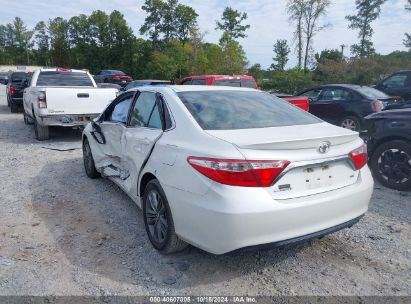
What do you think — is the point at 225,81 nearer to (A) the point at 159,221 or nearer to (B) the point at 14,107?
(A) the point at 159,221

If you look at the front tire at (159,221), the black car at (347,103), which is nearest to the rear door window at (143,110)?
the front tire at (159,221)

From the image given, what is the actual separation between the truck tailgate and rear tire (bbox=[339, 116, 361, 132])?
628 cm

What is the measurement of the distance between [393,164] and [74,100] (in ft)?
21.9

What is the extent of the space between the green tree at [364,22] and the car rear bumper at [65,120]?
44.7m

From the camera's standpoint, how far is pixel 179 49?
39938mm

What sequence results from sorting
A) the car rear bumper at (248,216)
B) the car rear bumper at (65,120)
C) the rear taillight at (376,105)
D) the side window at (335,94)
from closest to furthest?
the car rear bumper at (248,216)
the car rear bumper at (65,120)
the rear taillight at (376,105)
the side window at (335,94)

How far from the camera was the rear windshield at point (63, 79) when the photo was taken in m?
9.86

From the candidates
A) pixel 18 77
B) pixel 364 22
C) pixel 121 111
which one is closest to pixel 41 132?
pixel 121 111

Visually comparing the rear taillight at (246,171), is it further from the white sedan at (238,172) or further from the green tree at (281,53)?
the green tree at (281,53)

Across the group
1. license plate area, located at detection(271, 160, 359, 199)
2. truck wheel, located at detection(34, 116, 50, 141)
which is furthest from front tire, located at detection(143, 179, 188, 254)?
truck wheel, located at detection(34, 116, 50, 141)

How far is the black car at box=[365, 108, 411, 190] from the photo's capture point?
5059 mm

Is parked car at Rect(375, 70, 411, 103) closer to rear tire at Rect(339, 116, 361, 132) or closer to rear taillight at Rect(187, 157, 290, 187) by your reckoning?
rear tire at Rect(339, 116, 361, 132)

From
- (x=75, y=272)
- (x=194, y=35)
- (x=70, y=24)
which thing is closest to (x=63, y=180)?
(x=75, y=272)

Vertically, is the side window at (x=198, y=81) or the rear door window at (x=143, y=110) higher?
the side window at (x=198, y=81)
